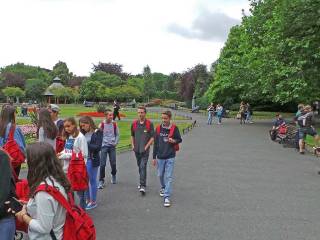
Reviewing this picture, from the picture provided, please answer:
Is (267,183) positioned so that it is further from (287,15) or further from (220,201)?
(287,15)

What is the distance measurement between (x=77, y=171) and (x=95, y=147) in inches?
39.8

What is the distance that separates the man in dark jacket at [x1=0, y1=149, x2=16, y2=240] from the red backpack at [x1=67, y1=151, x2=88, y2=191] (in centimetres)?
327

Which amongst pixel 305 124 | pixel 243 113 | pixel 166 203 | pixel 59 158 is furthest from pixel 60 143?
pixel 243 113

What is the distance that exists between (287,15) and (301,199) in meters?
19.4

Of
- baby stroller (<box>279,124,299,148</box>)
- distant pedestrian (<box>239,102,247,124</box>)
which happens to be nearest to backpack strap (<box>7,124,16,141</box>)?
baby stroller (<box>279,124,299,148</box>)

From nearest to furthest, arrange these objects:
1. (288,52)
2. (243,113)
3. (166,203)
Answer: (166,203) → (288,52) → (243,113)

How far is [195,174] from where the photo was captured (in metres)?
12.2

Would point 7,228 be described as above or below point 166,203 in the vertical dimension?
above

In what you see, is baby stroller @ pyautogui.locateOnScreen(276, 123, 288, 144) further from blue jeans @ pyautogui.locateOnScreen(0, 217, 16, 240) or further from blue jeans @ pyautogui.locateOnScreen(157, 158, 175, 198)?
blue jeans @ pyautogui.locateOnScreen(0, 217, 16, 240)

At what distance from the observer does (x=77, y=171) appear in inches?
272

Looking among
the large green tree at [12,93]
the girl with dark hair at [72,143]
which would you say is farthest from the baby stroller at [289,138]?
the large green tree at [12,93]

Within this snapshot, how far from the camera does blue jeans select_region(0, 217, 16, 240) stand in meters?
3.52

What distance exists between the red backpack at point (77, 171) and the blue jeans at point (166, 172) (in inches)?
82.2

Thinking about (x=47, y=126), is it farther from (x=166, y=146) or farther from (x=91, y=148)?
(x=166, y=146)
